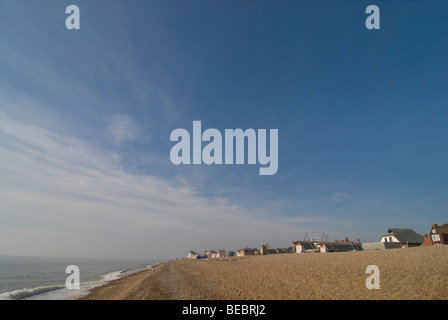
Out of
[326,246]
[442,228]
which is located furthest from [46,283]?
[442,228]

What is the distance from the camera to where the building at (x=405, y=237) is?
67562mm

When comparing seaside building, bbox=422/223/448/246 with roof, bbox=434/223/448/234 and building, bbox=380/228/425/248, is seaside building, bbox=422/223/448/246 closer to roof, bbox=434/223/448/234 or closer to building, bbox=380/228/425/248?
roof, bbox=434/223/448/234

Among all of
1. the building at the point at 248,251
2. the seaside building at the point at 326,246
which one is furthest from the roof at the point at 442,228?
the building at the point at 248,251

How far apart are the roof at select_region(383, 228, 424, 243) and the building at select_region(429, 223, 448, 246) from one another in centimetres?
528

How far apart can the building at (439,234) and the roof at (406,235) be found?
17.3 ft

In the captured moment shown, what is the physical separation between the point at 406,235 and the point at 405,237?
46.3 inches

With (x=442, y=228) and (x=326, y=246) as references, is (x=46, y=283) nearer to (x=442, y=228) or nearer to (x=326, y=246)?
(x=326, y=246)

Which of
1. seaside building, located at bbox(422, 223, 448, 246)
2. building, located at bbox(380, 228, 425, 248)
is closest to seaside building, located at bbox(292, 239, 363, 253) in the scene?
building, located at bbox(380, 228, 425, 248)

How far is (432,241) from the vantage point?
63062 millimetres

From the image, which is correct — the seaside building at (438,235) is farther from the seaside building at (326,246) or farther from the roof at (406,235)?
the seaside building at (326,246)
